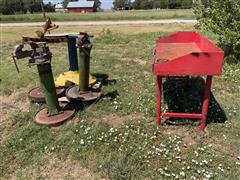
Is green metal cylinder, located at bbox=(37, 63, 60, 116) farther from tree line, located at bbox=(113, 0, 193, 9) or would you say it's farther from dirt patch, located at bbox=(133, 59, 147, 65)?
tree line, located at bbox=(113, 0, 193, 9)

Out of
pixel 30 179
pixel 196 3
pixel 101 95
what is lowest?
pixel 30 179

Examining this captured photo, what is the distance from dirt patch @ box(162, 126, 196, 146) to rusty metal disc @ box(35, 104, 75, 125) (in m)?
1.70

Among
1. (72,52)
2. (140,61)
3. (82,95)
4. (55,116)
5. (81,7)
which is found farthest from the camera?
(81,7)

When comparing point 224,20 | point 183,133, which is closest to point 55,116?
point 183,133

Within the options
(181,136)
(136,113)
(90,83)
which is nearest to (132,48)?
(90,83)

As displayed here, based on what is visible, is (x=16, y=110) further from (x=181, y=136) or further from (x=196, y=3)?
(x=196, y=3)

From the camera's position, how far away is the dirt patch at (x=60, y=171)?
362cm

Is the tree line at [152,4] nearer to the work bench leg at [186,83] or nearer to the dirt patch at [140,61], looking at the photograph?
the dirt patch at [140,61]

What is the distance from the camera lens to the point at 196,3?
28.3 ft

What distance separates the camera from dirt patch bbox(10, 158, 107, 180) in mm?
3615

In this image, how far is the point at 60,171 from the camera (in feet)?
12.2

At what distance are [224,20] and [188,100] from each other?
3571 millimetres

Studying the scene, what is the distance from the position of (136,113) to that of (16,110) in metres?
2.39

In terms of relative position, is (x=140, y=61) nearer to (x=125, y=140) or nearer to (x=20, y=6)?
(x=125, y=140)
